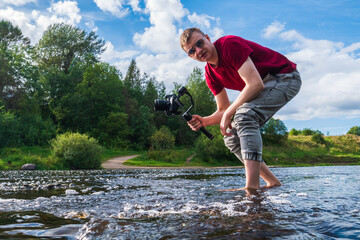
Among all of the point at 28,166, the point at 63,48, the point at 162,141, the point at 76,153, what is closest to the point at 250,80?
the point at 76,153

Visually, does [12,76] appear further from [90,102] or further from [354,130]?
[354,130]

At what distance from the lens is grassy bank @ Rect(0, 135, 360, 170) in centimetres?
2219

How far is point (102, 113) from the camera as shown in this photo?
49219 mm

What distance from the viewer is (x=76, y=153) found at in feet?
70.5

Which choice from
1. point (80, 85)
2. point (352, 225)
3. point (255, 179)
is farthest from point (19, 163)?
point (80, 85)

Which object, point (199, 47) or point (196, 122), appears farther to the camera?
point (196, 122)

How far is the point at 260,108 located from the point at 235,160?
33194 millimetres

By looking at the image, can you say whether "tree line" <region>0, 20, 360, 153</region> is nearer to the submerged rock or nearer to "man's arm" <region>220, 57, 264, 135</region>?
the submerged rock

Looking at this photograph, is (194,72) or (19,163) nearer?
(19,163)

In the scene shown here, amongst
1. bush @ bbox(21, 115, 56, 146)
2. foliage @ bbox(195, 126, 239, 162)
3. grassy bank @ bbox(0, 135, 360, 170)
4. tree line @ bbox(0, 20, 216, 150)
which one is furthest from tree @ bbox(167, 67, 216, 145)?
bush @ bbox(21, 115, 56, 146)

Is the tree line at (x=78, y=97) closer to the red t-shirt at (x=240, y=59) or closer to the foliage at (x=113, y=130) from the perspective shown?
the foliage at (x=113, y=130)

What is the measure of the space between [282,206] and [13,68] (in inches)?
1862

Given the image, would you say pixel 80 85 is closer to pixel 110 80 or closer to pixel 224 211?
pixel 110 80

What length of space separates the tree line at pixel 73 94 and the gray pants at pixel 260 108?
30.0 m
